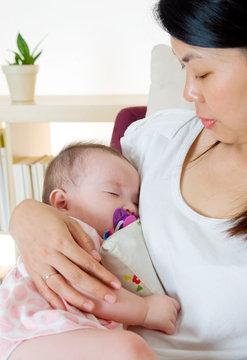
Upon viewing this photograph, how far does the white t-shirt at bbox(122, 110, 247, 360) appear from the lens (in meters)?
1.06

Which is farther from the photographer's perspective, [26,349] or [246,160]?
[246,160]

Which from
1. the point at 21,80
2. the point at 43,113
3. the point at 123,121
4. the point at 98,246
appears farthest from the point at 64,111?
the point at 98,246

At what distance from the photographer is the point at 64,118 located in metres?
2.52

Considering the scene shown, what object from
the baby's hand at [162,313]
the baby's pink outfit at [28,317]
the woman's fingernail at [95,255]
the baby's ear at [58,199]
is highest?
the baby's ear at [58,199]

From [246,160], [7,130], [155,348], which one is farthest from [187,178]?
[7,130]

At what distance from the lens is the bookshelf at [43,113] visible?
2.49 meters

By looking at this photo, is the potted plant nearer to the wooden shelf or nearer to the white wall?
the wooden shelf

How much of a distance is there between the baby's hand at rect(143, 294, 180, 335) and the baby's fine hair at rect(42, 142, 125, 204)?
381mm

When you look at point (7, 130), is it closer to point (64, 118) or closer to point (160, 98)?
point (64, 118)

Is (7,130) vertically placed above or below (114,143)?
below

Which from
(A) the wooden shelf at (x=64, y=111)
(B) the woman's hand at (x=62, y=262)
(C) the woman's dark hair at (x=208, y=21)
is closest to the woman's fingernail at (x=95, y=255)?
(B) the woman's hand at (x=62, y=262)

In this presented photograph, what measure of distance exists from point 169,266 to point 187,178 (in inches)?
8.9

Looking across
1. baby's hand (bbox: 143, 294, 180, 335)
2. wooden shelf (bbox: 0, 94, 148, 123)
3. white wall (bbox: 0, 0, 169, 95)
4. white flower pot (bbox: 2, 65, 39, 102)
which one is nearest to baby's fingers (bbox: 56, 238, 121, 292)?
baby's hand (bbox: 143, 294, 180, 335)

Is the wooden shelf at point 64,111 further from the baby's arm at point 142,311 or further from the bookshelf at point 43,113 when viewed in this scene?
the baby's arm at point 142,311
